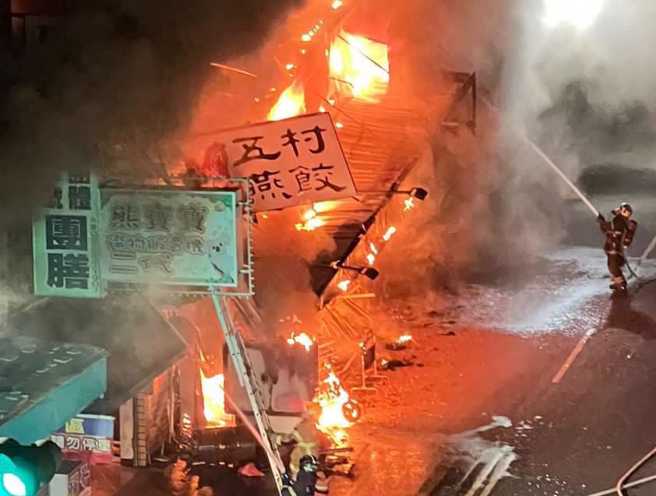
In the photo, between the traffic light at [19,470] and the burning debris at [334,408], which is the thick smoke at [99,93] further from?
the burning debris at [334,408]

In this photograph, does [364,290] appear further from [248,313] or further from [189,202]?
[189,202]

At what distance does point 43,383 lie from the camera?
6.17 meters

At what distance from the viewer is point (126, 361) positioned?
25.5 feet

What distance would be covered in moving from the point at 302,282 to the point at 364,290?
326 cm

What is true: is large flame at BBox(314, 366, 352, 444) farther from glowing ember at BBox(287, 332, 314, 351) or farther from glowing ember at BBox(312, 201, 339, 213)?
glowing ember at BBox(312, 201, 339, 213)

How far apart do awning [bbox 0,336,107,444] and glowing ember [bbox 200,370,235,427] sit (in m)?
3.24

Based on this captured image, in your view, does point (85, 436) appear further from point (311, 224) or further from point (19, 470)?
point (19, 470)

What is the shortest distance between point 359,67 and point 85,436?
854 cm

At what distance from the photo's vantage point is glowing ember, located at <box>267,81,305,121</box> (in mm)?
12109

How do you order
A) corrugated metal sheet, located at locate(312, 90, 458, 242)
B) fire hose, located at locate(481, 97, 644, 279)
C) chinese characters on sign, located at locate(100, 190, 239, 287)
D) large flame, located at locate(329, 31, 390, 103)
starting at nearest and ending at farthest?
1. chinese characters on sign, located at locate(100, 190, 239, 287)
2. corrugated metal sheet, located at locate(312, 90, 458, 242)
3. large flame, located at locate(329, 31, 390, 103)
4. fire hose, located at locate(481, 97, 644, 279)

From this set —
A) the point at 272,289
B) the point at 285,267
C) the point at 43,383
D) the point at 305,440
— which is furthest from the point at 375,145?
the point at 43,383

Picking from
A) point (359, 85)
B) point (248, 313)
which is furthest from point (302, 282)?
point (359, 85)

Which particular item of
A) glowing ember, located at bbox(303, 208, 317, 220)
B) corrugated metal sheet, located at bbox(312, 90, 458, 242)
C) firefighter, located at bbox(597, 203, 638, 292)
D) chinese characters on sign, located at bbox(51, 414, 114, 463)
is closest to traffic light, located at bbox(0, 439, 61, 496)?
chinese characters on sign, located at bbox(51, 414, 114, 463)

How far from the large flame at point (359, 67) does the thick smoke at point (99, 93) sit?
21.2 feet
